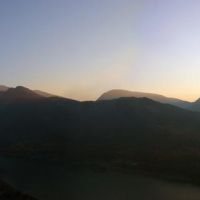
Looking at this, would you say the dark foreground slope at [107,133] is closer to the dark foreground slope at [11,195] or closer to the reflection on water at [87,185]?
the reflection on water at [87,185]

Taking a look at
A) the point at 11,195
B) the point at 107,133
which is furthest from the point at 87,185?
the point at 107,133

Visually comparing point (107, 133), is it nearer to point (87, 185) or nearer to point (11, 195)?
point (87, 185)

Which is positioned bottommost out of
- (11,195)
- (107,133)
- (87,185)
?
(87,185)

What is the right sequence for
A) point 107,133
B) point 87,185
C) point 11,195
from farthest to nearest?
point 107,133, point 87,185, point 11,195

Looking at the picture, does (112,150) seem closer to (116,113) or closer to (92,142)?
(92,142)

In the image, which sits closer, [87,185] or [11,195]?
[11,195]

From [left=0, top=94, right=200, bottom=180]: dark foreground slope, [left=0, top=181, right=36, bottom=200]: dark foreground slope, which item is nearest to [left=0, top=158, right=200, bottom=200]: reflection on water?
[left=0, top=181, right=36, bottom=200]: dark foreground slope

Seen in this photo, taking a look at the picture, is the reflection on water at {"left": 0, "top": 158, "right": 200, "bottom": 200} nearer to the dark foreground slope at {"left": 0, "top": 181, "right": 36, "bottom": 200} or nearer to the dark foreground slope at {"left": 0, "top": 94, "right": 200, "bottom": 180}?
the dark foreground slope at {"left": 0, "top": 181, "right": 36, "bottom": 200}
